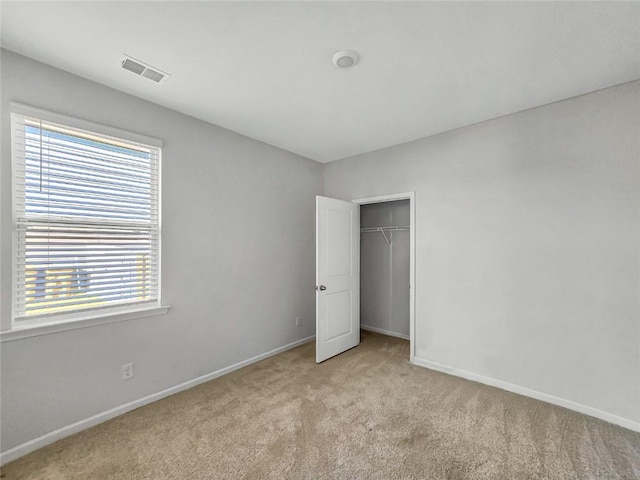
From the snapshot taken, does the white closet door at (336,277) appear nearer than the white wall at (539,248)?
No

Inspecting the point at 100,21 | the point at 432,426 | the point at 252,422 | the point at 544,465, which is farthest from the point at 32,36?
the point at 544,465

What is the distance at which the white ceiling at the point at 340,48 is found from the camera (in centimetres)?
156

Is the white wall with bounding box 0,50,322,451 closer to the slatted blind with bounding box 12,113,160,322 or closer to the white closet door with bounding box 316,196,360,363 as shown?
the slatted blind with bounding box 12,113,160,322

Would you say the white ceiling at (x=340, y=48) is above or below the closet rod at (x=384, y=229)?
above

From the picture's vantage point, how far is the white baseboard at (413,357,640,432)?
218 cm

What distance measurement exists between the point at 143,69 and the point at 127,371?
238cm

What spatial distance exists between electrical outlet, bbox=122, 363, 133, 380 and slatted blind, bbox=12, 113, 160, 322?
0.52 metres

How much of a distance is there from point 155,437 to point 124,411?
1.64 ft

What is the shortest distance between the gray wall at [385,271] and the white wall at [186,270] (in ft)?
3.54

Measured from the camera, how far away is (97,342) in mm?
2215

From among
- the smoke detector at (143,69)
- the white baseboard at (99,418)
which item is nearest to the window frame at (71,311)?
the smoke detector at (143,69)

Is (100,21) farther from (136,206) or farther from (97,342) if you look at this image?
(97,342)

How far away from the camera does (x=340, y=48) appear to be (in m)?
1.84

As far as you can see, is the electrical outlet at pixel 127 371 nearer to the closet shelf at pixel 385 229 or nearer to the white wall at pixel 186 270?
the white wall at pixel 186 270
